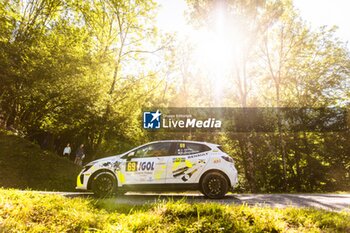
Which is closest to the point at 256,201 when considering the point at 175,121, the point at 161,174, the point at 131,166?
the point at 161,174

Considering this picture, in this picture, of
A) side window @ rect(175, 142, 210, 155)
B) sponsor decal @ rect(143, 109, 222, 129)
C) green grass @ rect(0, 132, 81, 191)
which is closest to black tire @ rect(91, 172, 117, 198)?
side window @ rect(175, 142, 210, 155)

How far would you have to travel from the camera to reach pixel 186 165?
823cm

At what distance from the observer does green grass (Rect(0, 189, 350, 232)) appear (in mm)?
4391

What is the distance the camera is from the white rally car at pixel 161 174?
26.7ft

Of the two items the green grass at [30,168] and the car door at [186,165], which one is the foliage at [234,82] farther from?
the car door at [186,165]

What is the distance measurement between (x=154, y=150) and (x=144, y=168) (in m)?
0.62

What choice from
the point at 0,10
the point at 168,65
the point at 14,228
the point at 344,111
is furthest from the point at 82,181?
the point at 344,111

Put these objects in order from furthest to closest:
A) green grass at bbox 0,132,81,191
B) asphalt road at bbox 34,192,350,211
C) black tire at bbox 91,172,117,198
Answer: green grass at bbox 0,132,81,191
black tire at bbox 91,172,117,198
asphalt road at bbox 34,192,350,211

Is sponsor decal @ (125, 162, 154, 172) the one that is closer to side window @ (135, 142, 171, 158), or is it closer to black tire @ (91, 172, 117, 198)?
side window @ (135, 142, 171, 158)

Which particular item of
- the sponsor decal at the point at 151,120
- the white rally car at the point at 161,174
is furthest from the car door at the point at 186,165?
the sponsor decal at the point at 151,120

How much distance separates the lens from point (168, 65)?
973 inches

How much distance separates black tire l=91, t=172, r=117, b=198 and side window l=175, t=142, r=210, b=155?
2136 mm

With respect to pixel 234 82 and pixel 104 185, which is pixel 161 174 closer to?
pixel 104 185

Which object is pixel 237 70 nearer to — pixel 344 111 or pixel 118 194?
pixel 344 111
